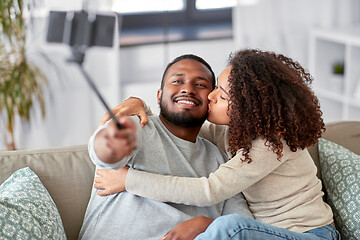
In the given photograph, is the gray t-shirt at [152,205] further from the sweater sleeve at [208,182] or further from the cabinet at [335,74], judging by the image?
the cabinet at [335,74]

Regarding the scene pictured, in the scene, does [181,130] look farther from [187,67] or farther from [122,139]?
[122,139]

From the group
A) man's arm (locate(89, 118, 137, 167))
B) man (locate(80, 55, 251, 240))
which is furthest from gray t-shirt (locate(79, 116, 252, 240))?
man's arm (locate(89, 118, 137, 167))

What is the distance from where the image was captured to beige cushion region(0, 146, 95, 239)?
1554mm

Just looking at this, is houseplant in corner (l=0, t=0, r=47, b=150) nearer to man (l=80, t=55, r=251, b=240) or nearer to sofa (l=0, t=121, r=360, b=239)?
sofa (l=0, t=121, r=360, b=239)

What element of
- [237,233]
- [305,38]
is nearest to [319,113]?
[237,233]

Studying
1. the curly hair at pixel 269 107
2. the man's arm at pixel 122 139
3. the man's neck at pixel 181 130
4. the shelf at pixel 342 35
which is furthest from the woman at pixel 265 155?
the shelf at pixel 342 35

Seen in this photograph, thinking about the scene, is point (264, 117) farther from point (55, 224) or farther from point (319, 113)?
point (55, 224)

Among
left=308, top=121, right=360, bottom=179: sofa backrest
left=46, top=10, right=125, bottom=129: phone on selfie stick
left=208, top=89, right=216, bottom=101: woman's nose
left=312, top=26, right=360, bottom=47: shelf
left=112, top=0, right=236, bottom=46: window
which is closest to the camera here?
left=46, top=10, right=125, bottom=129: phone on selfie stick

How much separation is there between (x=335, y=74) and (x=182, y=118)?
205 cm

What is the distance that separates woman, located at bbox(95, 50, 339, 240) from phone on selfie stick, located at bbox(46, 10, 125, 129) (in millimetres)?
793

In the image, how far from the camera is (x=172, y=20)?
3.27 metres

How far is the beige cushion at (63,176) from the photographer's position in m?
1.55

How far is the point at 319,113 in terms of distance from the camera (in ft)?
4.75

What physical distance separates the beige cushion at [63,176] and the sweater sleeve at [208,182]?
267 mm
